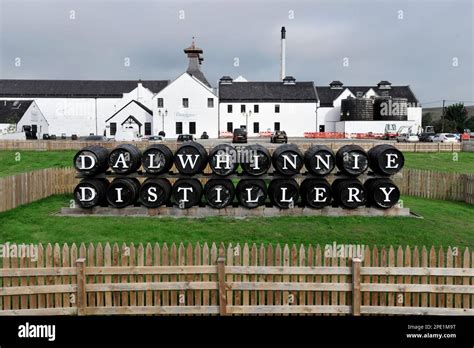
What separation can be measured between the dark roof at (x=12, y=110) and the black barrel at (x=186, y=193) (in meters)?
52.6

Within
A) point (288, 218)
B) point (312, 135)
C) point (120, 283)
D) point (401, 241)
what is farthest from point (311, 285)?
point (312, 135)

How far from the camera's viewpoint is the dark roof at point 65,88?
7438cm

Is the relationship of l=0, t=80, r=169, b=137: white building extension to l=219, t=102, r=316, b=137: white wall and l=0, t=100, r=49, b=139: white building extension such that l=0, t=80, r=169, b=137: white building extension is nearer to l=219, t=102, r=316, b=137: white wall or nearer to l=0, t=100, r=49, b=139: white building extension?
l=0, t=100, r=49, b=139: white building extension

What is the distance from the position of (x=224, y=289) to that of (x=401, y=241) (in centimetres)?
604

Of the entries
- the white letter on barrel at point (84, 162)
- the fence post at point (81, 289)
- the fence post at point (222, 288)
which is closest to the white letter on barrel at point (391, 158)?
the fence post at point (222, 288)

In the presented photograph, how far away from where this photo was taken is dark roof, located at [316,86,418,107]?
68.8 m

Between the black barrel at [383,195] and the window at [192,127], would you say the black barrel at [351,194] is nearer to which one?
the black barrel at [383,195]

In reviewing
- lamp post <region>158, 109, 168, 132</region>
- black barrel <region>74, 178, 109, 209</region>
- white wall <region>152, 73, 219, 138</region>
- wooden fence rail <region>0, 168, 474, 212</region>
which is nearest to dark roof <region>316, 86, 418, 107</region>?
white wall <region>152, 73, 219, 138</region>

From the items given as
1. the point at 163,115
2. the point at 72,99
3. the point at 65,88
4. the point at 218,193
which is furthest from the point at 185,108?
the point at 218,193

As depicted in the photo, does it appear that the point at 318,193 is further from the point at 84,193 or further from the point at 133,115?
the point at 133,115

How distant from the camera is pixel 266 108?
65.5m

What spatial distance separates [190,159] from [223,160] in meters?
1.06

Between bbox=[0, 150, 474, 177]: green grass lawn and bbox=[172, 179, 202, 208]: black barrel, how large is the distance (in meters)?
15.2

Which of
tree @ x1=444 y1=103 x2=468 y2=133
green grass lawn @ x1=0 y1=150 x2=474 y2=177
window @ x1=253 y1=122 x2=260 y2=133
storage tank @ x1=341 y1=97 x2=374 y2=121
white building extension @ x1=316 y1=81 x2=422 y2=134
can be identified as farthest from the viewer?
tree @ x1=444 y1=103 x2=468 y2=133
